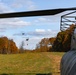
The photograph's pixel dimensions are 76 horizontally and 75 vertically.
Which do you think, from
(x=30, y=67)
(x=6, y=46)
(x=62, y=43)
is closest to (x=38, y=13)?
(x=30, y=67)

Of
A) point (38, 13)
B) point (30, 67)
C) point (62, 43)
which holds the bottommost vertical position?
point (62, 43)

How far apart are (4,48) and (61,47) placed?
1479 inches

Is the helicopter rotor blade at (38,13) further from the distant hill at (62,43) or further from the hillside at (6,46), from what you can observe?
the hillside at (6,46)

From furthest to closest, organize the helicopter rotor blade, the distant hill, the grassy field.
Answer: the distant hill → the grassy field → the helicopter rotor blade

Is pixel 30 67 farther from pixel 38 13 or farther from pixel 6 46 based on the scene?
pixel 6 46

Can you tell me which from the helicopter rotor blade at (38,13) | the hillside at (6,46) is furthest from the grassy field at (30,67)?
the hillside at (6,46)

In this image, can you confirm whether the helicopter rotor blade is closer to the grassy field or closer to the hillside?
the grassy field

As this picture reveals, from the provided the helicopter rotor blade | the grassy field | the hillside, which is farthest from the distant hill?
the helicopter rotor blade

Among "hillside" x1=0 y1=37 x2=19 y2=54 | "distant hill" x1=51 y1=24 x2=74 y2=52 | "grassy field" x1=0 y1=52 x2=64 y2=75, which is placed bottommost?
"hillside" x1=0 y1=37 x2=19 y2=54

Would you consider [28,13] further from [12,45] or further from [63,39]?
[12,45]

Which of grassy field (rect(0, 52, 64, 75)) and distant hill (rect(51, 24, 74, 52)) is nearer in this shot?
grassy field (rect(0, 52, 64, 75))

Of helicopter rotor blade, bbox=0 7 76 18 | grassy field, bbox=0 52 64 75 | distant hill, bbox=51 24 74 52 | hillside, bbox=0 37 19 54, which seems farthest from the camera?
hillside, bbox=0 37 19 54

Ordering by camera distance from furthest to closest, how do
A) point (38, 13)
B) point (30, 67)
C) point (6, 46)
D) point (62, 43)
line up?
1. point (6, 46)
2. point (62, 43)
3. point (30, 67)
4. point (38, 13)

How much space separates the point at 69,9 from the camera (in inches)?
204
